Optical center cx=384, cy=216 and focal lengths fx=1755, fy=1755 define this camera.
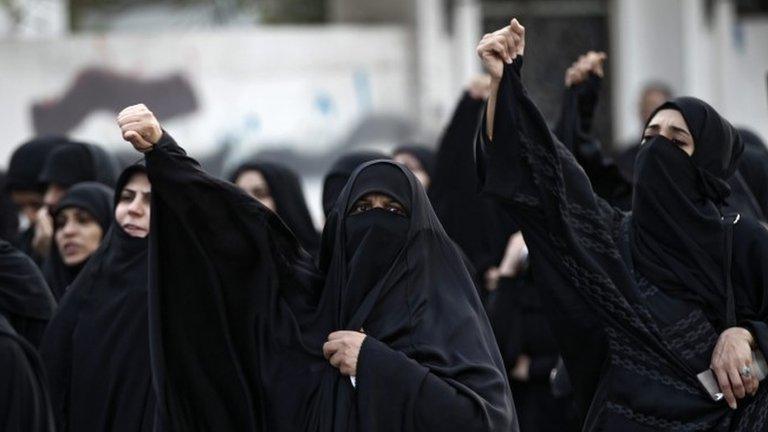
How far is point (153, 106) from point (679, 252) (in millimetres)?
5919

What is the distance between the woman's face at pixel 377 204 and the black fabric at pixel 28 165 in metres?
3.30

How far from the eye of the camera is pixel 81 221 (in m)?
5.32

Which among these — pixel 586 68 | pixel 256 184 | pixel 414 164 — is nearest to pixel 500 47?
pixel 586 68

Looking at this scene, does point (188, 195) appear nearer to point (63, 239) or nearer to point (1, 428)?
point (1, 428)

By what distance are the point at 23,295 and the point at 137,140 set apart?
1172 mm

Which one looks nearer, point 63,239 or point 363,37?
point 63,239

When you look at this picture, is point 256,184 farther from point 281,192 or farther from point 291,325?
point 291,325

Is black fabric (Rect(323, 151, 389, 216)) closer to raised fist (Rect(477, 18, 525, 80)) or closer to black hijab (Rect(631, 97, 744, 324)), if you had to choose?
black hijab (Rect(631, 97, 744, 324))

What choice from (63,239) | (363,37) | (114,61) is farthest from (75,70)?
(63,239)

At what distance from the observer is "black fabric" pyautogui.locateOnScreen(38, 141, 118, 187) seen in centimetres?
629

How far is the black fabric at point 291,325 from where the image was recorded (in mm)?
3574

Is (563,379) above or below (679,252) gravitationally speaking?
below

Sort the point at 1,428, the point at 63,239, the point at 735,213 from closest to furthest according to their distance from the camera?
the point at 1,428
the point at 735,213
the point at 63,239

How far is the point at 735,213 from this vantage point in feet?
14.1
